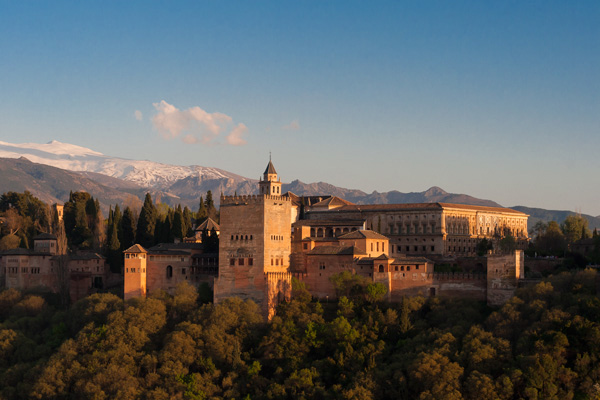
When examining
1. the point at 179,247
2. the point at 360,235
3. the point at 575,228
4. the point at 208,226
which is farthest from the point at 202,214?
the point at 575,228

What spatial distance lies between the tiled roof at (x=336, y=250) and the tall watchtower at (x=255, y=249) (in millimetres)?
2187

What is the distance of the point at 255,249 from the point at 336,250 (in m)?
6.05

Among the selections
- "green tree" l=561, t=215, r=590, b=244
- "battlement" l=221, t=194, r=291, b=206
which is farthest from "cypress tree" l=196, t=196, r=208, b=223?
"green tree" l=561, t=215, r=590, b=244

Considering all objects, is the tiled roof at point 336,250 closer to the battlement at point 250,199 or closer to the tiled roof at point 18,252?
the battlement at point 250,199

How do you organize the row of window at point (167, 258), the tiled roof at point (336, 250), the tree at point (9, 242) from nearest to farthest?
the tiled roof at point (336, 250) → the row of window at point (167, 258) → the tree at point (9, 242)

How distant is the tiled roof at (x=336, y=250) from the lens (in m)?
61.2

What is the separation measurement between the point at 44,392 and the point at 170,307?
1081cm

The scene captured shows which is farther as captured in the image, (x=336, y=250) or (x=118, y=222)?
(x=118, y=222)

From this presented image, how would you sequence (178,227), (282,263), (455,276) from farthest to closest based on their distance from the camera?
1. (178,227)
2. (282,263)
3. (455,276)

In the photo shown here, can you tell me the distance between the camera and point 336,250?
6178 cm

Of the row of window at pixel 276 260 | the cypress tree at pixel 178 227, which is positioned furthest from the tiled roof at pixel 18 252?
the row of window at pixel 276 260

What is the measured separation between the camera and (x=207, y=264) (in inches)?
2569

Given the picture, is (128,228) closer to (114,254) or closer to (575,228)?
(114,254)

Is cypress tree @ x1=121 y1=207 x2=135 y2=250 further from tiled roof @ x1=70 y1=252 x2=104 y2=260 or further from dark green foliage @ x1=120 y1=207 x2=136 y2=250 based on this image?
tiled roof @ x1=70 y1=252 x2=104 y2=260
